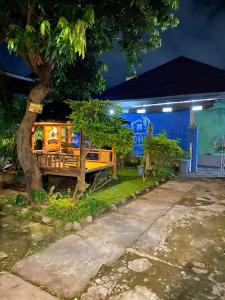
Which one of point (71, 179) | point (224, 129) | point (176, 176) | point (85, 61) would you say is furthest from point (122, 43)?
point (224, 129)

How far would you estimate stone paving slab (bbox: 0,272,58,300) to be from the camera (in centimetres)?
303

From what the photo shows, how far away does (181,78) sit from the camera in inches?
524

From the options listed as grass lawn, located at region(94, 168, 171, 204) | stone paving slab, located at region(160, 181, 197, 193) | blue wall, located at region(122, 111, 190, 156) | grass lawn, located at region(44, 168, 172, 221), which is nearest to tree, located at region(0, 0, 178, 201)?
grass lawn, located at region(44, 168, 172, 221)

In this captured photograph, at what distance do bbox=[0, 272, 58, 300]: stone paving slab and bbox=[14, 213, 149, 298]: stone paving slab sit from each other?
0.13 meters

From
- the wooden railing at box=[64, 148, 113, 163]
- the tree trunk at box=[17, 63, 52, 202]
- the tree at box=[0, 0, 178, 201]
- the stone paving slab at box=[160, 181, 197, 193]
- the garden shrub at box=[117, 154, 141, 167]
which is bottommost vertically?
the stone paving slab at box=[160, 181, 197, 193]

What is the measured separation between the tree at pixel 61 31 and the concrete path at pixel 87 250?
245cm

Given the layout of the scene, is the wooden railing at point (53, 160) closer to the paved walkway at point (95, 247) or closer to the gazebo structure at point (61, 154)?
the gazebo structure at point (61, 154)

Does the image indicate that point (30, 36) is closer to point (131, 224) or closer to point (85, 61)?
point (131, 224)

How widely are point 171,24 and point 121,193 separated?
16.9ft

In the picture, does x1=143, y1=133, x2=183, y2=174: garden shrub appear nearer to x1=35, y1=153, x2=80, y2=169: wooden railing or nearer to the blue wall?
the blue wall

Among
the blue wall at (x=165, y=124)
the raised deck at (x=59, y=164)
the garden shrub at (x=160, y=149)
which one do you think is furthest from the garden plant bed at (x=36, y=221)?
the blue wall at (x=165, y=124)

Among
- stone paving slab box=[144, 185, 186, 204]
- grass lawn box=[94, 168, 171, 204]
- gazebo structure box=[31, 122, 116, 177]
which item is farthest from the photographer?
gazebo structure box=[31, 122, 116, 177]

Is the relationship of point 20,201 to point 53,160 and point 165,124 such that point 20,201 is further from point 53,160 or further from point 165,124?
point 165,124

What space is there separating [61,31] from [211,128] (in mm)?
11298
